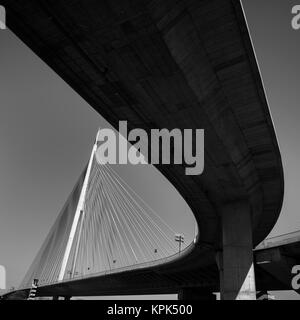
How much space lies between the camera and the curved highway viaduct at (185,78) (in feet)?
39.8

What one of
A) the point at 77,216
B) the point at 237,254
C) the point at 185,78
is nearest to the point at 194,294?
the point at 77,216

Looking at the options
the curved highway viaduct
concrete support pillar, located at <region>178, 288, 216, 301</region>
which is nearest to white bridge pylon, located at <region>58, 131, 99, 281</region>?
concrete support pillar, located at <region>178, 288, 216, 301</region>

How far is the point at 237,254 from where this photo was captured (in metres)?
24.5

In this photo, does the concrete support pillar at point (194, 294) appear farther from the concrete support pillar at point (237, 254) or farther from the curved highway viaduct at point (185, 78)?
the curved highway viaduct at point (185, 78)

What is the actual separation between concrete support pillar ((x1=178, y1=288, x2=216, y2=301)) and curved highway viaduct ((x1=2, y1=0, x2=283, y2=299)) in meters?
33.2

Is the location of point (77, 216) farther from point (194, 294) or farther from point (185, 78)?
point (185, 78)

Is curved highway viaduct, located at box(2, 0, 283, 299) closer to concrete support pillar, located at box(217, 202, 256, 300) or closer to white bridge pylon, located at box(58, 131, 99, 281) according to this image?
concrete support pillar, located at box(217, 202, 256, 300)

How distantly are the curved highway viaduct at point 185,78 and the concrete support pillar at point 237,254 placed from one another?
68mm

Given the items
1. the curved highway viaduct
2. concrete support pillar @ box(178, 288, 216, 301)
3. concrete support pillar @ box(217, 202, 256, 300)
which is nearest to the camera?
the curved highway viaduct

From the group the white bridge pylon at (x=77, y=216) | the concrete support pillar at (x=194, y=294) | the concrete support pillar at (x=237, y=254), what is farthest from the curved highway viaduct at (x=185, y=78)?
the white bridge pylon at (x=77, y=216)

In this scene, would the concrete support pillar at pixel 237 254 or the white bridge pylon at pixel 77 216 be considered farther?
the white bridge pylon at pixel 77 216

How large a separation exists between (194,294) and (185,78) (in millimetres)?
48524

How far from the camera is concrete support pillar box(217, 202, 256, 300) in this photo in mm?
23797

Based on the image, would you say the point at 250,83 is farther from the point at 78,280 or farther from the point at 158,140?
the point at 78,280
